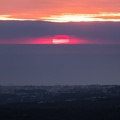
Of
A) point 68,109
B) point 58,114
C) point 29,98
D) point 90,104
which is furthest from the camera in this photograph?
point 29,98

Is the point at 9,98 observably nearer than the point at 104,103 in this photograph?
No

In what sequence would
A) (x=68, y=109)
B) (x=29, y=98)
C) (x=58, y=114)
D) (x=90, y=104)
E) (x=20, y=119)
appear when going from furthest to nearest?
(x=29, y=98)
(x=90, y=104)
(x=68, y=109)
(x=58, y=114)
(x=20, y=119)

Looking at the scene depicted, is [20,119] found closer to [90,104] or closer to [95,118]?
[95,118]

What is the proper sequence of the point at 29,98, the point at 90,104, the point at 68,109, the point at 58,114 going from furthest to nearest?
the point at 29,98, the point at 90,104, the point at 68,109, the point at 58,114

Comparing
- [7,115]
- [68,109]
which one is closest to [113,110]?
[68,109]

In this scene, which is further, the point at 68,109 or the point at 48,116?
the point at 68,109

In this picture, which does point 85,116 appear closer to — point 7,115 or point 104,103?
point 7,115


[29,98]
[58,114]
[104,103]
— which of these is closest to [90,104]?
[104,103]
